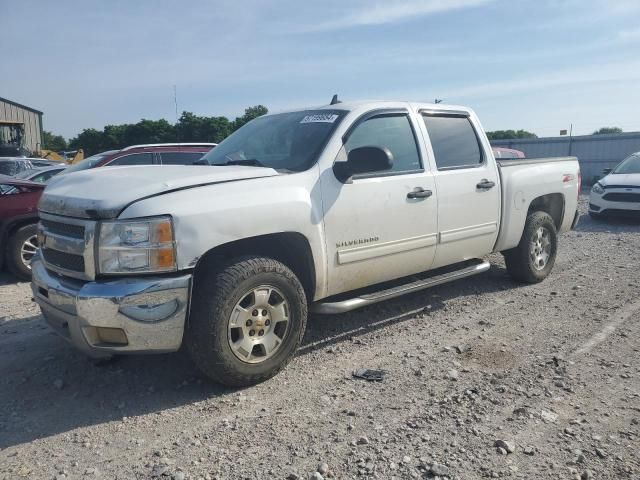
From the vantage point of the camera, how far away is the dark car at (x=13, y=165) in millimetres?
14219

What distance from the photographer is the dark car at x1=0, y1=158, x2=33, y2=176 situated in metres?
14.2

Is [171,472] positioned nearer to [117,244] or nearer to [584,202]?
[117,244]

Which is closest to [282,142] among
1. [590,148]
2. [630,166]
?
[630,166]

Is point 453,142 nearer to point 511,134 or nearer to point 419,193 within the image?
point 419,193

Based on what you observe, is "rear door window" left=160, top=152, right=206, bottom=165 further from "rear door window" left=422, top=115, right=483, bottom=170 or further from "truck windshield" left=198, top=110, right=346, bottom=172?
"rear door window" left=422, top=115, right=483, bottom=170

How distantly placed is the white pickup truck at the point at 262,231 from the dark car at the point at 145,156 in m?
4.67

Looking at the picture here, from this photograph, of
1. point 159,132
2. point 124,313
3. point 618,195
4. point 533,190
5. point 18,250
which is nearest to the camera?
point 124,313

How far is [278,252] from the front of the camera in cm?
383

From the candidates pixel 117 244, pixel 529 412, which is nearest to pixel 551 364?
pixel 529 412

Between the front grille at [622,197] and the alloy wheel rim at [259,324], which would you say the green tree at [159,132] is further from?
the alloy wheel rim at [259,324]

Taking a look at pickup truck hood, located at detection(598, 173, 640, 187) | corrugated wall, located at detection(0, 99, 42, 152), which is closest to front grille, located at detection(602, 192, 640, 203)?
pickup truck hood, located at detection(598, 173, 640, 187)

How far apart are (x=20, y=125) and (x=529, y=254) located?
3986 cm

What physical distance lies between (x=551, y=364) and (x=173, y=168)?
10.4 ft

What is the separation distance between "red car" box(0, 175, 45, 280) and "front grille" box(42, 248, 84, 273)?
310cm
